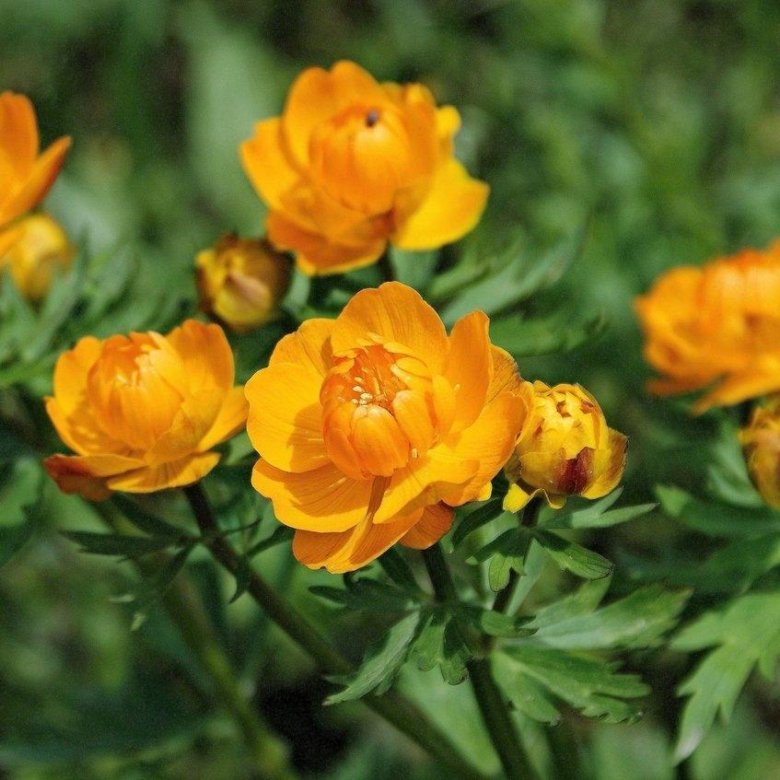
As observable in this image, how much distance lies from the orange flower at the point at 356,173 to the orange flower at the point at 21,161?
251mm

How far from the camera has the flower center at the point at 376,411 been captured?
126 centimetres

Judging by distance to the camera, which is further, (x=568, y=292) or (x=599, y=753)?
(x=568, y=292)

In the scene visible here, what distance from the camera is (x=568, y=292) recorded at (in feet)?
9.48

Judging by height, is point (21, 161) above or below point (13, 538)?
above

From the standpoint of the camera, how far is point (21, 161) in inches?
66.4

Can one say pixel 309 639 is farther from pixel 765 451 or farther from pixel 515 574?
pixel 765 451

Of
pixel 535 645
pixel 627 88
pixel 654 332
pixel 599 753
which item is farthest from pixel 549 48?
pixel 535 645

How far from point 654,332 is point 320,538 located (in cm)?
76

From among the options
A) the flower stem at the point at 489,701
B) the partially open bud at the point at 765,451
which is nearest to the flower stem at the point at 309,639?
the flower stem at the point at 489,701

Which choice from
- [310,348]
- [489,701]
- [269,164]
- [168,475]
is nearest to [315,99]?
[269,164]

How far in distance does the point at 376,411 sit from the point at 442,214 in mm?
501

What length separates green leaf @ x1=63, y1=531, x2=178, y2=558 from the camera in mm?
1438

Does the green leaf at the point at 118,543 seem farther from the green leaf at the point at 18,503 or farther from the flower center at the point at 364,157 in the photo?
the flower center at the point at 364,157

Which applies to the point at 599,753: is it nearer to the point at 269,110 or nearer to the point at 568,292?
the point at 568,292
